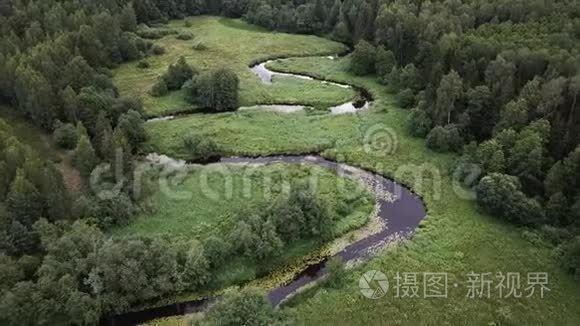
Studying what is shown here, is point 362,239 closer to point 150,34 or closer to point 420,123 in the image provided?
point 420,123

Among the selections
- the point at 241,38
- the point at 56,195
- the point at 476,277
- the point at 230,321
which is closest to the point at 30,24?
the point at 241,38

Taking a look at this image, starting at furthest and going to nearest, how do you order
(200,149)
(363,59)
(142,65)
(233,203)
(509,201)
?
(142,65) → (363,59) → (200,149) → (233,203) → (509,201)

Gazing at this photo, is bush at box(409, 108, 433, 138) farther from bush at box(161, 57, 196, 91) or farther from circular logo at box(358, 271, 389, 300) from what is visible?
bush at box(161, 57, 196, 91)

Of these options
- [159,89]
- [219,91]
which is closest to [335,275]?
[219,91]

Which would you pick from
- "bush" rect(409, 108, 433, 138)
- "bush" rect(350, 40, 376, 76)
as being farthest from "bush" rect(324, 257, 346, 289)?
"bush" rect(350, 40, 376, 76)

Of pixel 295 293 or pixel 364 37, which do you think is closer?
pixel 295 293

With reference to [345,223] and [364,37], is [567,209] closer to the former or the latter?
[345,223]
